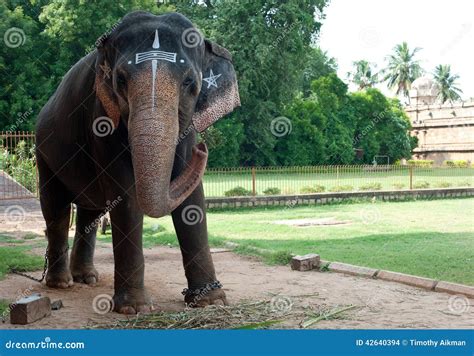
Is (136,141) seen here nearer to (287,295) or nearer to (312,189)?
(287,295)

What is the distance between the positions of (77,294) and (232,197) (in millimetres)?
11020

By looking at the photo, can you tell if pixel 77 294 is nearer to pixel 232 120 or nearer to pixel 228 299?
pixel 228 299

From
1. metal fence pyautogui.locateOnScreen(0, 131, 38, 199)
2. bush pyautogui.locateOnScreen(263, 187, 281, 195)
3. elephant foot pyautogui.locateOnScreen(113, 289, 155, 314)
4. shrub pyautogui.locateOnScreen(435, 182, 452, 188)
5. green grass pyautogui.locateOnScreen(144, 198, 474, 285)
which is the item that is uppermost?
metal fence pyautogui.locateOnScreen(0, 131, 38, 199)

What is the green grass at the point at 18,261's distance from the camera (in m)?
7.71

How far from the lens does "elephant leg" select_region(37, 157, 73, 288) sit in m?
6.78

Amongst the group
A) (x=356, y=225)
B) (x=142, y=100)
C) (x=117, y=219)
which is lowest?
(x=356, y=225)

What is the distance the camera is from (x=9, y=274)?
7477mm

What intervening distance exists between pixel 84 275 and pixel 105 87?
9.10 feet

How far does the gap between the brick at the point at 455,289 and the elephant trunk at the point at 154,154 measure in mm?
3368

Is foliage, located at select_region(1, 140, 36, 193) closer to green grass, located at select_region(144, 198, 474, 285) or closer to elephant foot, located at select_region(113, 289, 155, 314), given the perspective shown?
green grass, located at select_region(144, 198, 474, 285)

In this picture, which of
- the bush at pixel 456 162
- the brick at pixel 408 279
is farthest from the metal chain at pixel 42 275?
the bush at pixel 456 162

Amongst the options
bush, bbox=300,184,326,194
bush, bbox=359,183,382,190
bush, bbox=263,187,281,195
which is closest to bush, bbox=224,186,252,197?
bush, bbox=263,187,281,195

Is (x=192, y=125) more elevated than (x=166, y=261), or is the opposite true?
(x=192, y=125)

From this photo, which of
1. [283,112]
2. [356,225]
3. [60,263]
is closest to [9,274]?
[60,263]
